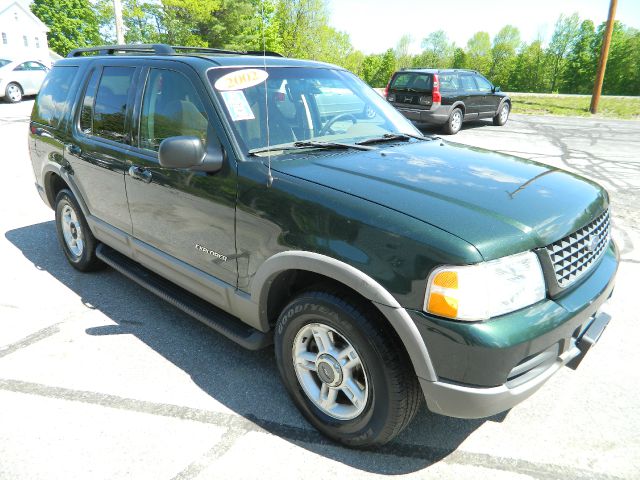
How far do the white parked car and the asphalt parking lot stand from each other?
62.8 ft

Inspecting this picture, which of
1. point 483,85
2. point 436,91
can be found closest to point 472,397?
point 436,91

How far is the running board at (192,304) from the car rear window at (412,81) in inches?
435

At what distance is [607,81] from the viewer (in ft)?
249

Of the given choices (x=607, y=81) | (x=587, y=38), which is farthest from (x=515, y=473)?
(x=587, y=38)

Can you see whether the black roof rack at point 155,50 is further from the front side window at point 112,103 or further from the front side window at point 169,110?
the front side window at point 169,110

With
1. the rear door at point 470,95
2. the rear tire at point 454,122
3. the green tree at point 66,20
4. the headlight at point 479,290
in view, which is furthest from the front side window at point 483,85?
the green tree at point 66,20

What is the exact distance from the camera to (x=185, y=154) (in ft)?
8.60

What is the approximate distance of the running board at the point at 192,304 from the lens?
9.35ft

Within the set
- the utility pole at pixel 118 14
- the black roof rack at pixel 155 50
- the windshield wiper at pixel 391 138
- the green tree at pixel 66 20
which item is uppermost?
the green tree at pixel 66 20

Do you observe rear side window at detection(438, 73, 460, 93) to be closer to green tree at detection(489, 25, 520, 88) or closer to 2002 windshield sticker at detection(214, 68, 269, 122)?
2002 windshield sticker at detection(214, 68, 269, 122)

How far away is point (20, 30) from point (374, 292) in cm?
7857

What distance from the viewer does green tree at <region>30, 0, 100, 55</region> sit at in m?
75.8

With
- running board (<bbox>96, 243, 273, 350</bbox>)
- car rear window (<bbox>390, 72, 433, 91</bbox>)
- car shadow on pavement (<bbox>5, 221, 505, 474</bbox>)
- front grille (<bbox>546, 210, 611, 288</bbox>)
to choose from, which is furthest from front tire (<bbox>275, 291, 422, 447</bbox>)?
car rear window (<bbox>390, 72, 433, 91</bbox>)

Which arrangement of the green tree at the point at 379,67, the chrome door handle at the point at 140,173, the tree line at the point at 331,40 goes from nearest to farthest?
the chrome door handle at the point at 140,173 < the tree line at the point at 331,40 < the green tree at the point at 379,67
